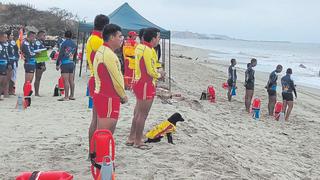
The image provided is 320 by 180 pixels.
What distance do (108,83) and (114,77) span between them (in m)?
0.11

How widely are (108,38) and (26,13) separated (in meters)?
34.9

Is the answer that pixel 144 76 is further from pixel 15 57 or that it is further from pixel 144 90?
pixel 15 57

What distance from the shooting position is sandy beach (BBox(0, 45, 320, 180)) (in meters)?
5.55

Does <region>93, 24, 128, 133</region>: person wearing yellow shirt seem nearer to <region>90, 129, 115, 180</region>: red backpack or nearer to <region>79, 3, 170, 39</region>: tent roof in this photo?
<region>90, 129, 115, 180</region>: red backpack

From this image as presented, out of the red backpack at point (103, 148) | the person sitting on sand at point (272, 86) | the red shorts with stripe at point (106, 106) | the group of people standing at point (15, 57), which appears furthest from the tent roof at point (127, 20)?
the red backpack at point (103, 148)

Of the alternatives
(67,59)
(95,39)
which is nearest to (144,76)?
(95,39)

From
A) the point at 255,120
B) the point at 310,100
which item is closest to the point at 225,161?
the point at 255,120

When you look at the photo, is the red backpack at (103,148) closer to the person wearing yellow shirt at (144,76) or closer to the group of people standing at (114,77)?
the group of people standing at (114,77)

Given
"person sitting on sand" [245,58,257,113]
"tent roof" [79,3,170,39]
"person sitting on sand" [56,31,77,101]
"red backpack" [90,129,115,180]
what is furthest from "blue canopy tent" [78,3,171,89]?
"red backpack" [90,129,115,180]

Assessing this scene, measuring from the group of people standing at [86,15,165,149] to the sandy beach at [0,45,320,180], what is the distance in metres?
0.59

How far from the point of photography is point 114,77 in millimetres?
4914

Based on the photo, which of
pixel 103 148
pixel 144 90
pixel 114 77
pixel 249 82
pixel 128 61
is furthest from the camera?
Result: pixel 249 82

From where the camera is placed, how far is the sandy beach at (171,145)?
5.55 metres

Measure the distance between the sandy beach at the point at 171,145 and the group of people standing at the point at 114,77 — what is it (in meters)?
0.59
